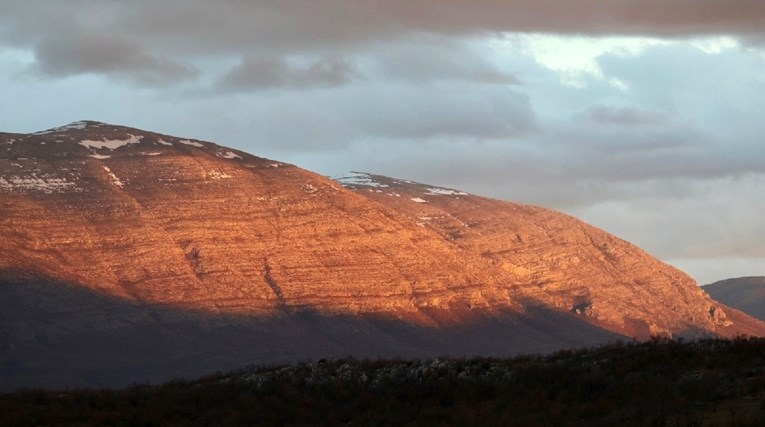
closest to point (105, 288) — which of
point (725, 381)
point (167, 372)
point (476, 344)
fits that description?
point (167, 372)

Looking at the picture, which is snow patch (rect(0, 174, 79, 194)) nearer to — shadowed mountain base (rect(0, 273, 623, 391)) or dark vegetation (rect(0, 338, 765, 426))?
shadowed mountain base (rect(0, 273, 623, 391))

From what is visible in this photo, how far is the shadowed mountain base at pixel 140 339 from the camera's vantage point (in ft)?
511

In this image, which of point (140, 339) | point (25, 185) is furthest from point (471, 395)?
point (25, 185)

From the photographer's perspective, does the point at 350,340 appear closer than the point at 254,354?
No

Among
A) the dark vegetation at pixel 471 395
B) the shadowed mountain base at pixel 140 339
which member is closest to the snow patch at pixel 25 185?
the shadowed mountain base at pixel 140 339

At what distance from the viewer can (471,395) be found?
122 ft

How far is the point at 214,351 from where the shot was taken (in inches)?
6673

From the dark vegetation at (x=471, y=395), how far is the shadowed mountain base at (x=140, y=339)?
10600 centimetres

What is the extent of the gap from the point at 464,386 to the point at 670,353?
6.18 metres

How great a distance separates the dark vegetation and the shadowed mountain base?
106 metres

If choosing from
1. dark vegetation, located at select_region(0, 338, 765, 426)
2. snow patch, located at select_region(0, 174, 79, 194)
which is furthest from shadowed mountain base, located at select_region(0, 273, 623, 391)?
dark vegetation, located at select_region(0, 338, 765, 426)

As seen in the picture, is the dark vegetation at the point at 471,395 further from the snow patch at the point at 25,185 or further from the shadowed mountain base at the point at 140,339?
the snow patch at the point at 25,185

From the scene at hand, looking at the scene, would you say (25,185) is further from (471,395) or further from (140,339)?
(471,395)

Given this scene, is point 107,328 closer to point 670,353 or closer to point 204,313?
point 204,313
